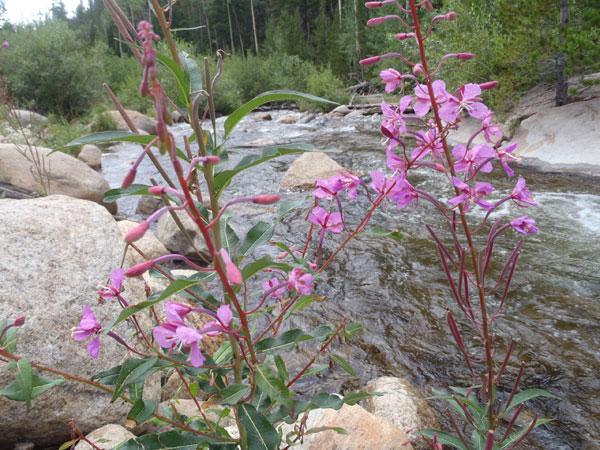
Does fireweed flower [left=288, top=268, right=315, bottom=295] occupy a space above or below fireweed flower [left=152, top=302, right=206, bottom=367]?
below

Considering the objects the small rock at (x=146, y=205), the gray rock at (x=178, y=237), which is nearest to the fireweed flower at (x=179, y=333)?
the gray rock at (x=178, y=237)

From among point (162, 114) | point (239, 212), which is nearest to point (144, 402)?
point (162, 114)

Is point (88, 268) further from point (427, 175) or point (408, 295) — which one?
point (427, 175)

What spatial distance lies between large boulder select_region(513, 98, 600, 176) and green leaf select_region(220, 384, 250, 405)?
6648 mm

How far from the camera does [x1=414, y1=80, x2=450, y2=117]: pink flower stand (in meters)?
0.96

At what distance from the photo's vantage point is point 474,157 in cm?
97

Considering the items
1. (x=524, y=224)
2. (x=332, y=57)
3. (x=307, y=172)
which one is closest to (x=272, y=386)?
(x=524, y=224)

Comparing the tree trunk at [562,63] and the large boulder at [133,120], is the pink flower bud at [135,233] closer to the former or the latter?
the tree trunk at [562,63]

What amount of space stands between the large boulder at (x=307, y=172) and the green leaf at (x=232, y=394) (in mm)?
5401

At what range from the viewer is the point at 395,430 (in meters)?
1.68

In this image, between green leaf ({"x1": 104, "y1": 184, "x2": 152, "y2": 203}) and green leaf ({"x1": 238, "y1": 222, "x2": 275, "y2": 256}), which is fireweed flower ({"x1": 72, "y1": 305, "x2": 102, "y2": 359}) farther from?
green leaf ({"x1": 238, "y1": 222, "x2": 275, "y2": 256})

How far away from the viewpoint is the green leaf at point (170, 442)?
945mm

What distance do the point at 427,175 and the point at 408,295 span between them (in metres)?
3.72

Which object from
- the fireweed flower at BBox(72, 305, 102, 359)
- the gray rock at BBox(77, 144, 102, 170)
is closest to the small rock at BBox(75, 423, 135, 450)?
the fireweed flower at BBox(72, 305, 102, 359)
